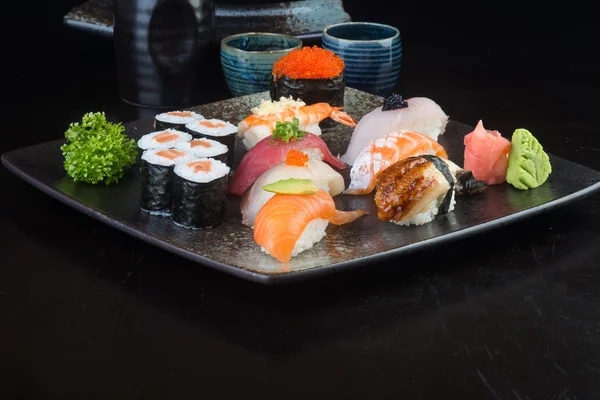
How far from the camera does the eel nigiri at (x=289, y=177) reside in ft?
8.77

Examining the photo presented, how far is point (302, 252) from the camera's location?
246cm

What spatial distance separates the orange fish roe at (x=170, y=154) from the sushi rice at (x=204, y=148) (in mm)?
59

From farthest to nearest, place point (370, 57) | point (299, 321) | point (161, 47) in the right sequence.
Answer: point (370, 57)
point (161, 47)
point (299, 321)

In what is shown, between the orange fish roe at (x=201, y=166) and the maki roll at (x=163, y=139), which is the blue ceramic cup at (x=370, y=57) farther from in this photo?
the orange fish roe at (x=201, y=166)

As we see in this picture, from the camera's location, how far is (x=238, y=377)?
2.04 metres

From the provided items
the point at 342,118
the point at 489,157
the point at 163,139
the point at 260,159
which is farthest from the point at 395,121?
the point at 163,139

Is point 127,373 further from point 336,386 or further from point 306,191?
point 306,191

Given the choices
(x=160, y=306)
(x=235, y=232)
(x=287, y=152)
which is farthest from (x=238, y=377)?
(x=287, y=152)

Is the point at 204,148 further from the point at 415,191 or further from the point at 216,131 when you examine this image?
the point at 415,191

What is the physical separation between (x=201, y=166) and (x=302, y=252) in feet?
1.44

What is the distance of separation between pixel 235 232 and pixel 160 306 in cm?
37

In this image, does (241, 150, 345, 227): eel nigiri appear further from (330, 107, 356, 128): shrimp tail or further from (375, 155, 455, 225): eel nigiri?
(330, 107, 356, 128): shrimp tail

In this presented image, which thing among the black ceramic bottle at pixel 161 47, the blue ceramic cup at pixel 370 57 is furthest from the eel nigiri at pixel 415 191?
the black ceramic bottle at pixel 161 47

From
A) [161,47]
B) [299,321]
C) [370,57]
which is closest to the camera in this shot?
[299,321]
